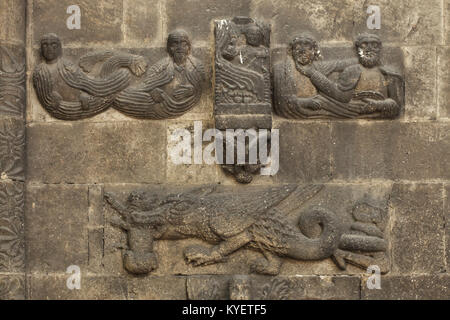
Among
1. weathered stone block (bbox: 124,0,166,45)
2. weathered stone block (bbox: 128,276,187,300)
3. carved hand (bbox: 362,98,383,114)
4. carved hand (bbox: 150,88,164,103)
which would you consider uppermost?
weathered stone block (bbox: 124,0,166,45)

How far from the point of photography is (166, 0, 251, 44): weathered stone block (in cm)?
759

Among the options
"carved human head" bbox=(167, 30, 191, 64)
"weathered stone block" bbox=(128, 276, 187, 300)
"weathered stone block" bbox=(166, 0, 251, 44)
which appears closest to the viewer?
"weathered stone block" bbox=(128, 276, 187, 300)

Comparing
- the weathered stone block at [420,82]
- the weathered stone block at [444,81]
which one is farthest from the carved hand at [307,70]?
the weathered stone block at [444,81]

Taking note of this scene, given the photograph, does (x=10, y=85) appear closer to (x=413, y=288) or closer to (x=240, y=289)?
(x=240, y=289)

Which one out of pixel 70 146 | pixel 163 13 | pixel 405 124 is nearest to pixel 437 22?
pixel 405 124

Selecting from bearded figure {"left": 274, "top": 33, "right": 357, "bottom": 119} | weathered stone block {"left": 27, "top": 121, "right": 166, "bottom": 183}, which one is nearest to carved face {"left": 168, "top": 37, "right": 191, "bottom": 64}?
weathered stone block {"left": 27, "top": 121, "right": 166, "bottom": 183}

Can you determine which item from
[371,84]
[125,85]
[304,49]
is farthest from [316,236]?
[125,85]

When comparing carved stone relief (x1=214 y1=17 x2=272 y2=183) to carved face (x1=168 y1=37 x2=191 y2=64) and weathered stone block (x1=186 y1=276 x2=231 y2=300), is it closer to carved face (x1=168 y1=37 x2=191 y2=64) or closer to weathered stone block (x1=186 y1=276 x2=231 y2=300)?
carved face (x1=168 y1=37 x2=191 y2=64)

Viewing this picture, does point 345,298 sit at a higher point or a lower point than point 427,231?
lower

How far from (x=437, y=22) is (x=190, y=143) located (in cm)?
254

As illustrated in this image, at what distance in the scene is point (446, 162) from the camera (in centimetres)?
748

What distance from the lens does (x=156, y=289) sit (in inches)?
291

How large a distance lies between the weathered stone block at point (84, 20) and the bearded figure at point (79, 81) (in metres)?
0.14

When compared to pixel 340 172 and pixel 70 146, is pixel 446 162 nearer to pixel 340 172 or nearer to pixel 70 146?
pixel 340 172
